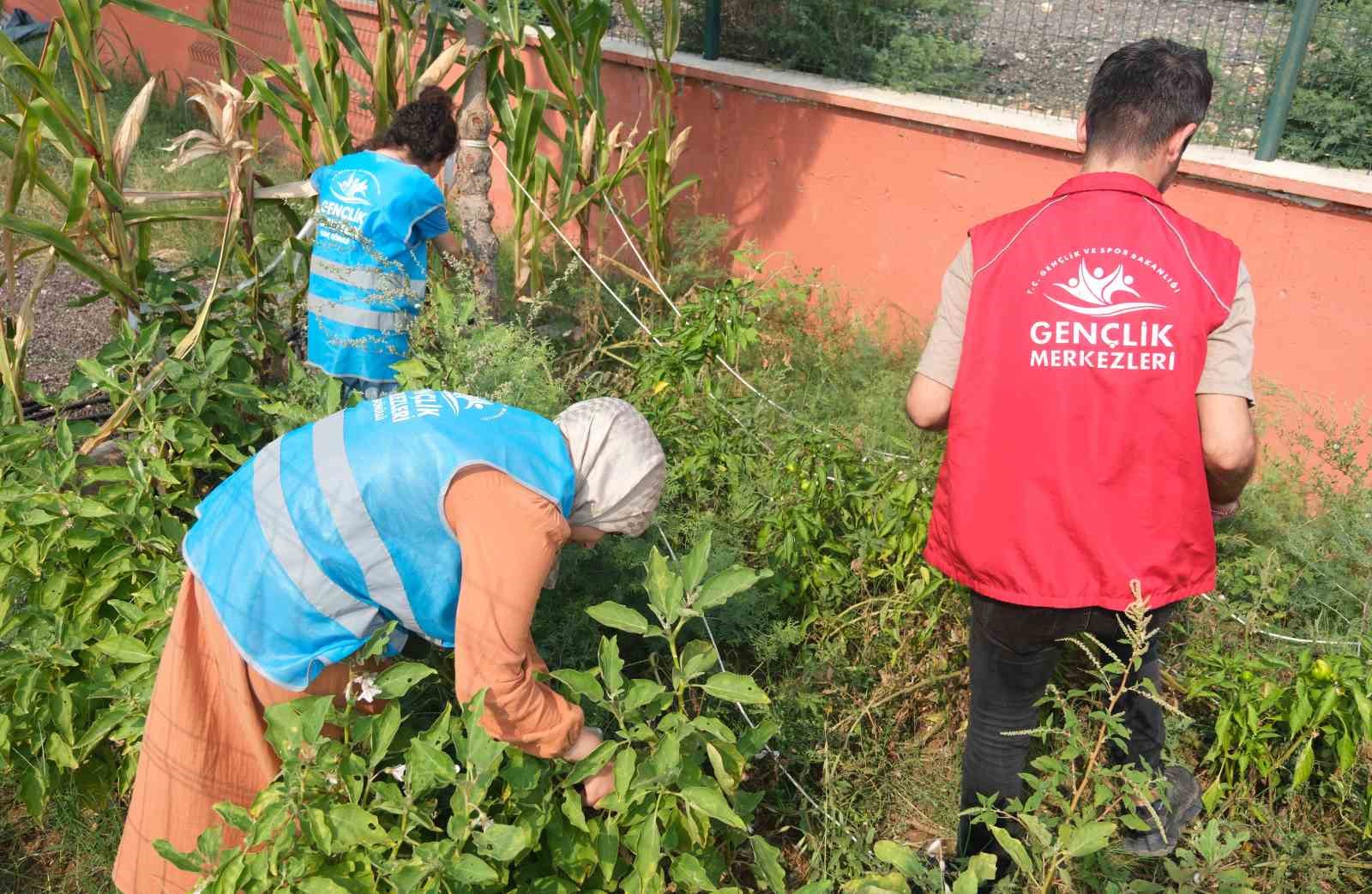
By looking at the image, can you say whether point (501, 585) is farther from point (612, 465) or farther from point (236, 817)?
point (236, 817)

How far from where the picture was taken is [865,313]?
4742mm

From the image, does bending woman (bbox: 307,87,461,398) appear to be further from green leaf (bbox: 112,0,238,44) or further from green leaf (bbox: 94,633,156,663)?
green leaf (bbox: 94,633,156,663)

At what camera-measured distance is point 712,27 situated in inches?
199

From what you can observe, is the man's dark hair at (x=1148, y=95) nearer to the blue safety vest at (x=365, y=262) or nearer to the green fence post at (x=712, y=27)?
the blue safety vest at (x=365, y=262)

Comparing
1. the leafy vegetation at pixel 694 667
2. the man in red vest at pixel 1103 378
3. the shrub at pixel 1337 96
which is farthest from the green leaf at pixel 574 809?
the shrub at pixel 1337 96

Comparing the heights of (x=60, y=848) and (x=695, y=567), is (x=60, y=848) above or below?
below

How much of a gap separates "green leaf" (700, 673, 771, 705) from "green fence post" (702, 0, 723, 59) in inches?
155

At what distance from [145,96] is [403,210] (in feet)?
2.48

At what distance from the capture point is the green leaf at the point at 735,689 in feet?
5.83

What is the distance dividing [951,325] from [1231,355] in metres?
0.49

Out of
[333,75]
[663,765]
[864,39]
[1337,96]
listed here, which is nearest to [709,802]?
[663,765]

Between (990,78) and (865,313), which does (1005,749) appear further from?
(990,78)

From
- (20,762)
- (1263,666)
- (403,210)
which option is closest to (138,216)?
(403,210)

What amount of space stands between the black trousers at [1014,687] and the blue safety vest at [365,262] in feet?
6.53
